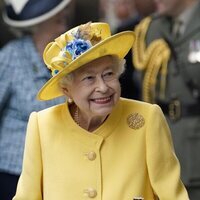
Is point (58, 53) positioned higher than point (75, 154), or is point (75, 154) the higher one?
point (58, 53)

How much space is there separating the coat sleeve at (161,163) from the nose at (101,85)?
288 millimetres

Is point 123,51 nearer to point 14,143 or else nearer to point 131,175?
point 131,175

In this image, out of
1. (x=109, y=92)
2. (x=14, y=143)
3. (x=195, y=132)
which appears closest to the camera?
(x=109, y=92)

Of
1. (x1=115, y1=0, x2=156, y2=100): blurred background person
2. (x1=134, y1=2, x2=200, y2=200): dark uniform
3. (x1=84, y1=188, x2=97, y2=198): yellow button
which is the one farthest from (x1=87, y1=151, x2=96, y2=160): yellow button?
(x1=115, y1=0, x2=156, y2=100): blurred background person

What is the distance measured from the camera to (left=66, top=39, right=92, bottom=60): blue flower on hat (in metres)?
4.18

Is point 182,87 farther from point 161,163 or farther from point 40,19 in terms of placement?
point 161,163

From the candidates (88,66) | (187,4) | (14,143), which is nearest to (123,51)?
(88,66)

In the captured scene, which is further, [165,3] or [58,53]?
[165,3]

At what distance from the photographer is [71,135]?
4352 millimetres

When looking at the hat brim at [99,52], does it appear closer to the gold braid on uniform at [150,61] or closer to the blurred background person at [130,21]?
the gold braid on uniform at [150,61]

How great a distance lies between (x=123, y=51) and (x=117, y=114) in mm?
303

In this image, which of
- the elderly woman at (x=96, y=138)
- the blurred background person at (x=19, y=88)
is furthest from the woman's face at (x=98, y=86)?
the blurred background person at (x=19, y=88)

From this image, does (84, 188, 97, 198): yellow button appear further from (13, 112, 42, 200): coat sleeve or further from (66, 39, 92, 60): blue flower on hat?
(66, 39, 92, 60): blue flower on hat

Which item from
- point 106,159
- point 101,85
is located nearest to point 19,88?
point 106,159
